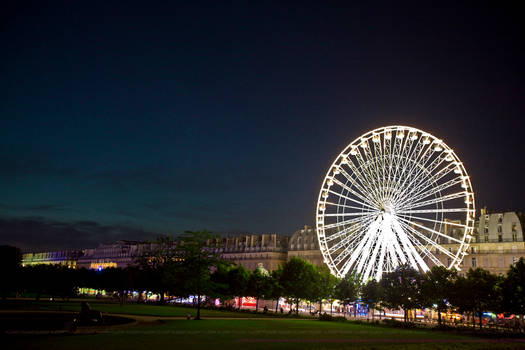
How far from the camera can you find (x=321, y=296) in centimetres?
8400

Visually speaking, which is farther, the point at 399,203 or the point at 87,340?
the point at 399,203

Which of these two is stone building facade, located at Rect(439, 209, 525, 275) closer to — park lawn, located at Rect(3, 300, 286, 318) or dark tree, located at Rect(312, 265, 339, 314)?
dark tree, located at Rect(312, 265, 339, 314)

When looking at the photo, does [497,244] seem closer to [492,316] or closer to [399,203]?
[492,316]

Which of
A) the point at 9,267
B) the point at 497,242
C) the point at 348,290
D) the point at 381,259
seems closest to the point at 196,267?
the point at 381,259

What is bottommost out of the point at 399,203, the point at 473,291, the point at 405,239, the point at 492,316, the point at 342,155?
the point at 492,316

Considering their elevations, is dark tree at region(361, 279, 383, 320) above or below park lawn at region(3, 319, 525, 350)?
above

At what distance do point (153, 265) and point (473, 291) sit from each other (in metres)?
73.5

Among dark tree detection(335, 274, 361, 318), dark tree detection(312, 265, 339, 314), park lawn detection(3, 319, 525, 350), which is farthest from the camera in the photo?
dark tree detection(312, 265, 339, 314)

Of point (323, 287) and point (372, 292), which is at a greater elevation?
point (372, 292)

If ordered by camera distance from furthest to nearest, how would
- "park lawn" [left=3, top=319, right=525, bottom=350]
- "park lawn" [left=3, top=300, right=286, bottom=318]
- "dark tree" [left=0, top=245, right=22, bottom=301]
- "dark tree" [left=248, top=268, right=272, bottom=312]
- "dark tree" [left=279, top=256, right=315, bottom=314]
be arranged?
"dark tree" [left=248, top=268, right=272, bottom=312] → "dark tree" [left=279, top=256, right=315, bottom=314] → "dark tree" [left=0, top=245, right=22, bottom=301] → "park lawn" [left=3, top=300, right=286, bottom=318] → "park lawn" [left=3, top=319, right=525, bottom=350]

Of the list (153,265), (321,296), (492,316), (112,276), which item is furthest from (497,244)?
(112,276)

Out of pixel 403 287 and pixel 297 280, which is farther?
pixel 297 280

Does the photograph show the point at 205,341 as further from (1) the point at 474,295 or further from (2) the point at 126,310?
(1) the point at 474,295

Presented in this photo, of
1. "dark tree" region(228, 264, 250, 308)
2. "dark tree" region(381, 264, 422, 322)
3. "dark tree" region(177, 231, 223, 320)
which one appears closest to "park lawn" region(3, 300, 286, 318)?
"dark tree" region(177, 231, 223, 320)
